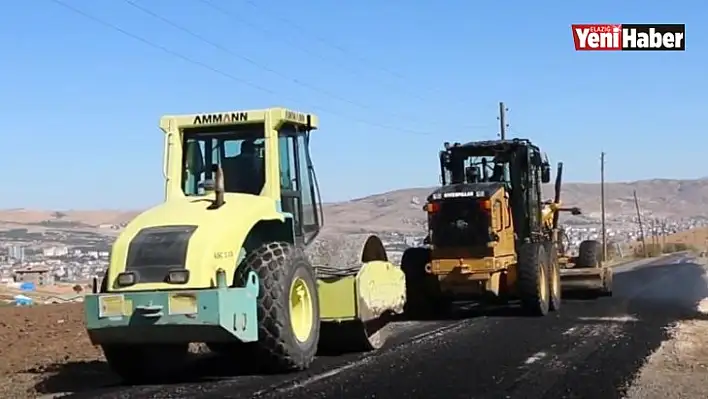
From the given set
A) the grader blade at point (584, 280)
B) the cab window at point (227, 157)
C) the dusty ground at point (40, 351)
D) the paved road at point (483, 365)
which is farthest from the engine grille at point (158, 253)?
the grader blade at point (584, 280)

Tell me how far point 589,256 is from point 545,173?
3.19m

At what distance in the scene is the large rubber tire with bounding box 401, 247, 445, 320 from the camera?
61.3ft

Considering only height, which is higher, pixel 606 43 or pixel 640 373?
pixel 606 43

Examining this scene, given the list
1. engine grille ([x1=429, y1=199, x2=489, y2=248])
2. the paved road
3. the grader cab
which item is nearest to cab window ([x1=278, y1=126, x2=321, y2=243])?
the grader cab

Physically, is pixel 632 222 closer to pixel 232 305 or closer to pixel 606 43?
pixel 606 43

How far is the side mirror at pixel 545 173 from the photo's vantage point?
2005cm

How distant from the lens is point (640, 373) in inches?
418

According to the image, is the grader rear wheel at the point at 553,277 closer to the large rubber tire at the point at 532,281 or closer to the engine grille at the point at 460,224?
the large rubber tire at the point at 532,281

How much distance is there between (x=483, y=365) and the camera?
11.2 metres

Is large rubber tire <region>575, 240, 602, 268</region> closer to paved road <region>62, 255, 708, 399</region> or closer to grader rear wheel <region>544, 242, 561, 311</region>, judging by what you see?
grader rear wheel <region>544, 242, 561, 311</region>

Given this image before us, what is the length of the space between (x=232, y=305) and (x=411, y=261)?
930 cm

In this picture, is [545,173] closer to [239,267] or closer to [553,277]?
[553,277]

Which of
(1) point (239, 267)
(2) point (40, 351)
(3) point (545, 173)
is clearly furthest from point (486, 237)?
(1) point (239, 267)

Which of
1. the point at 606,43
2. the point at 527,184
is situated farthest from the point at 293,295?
the point at 606,43
